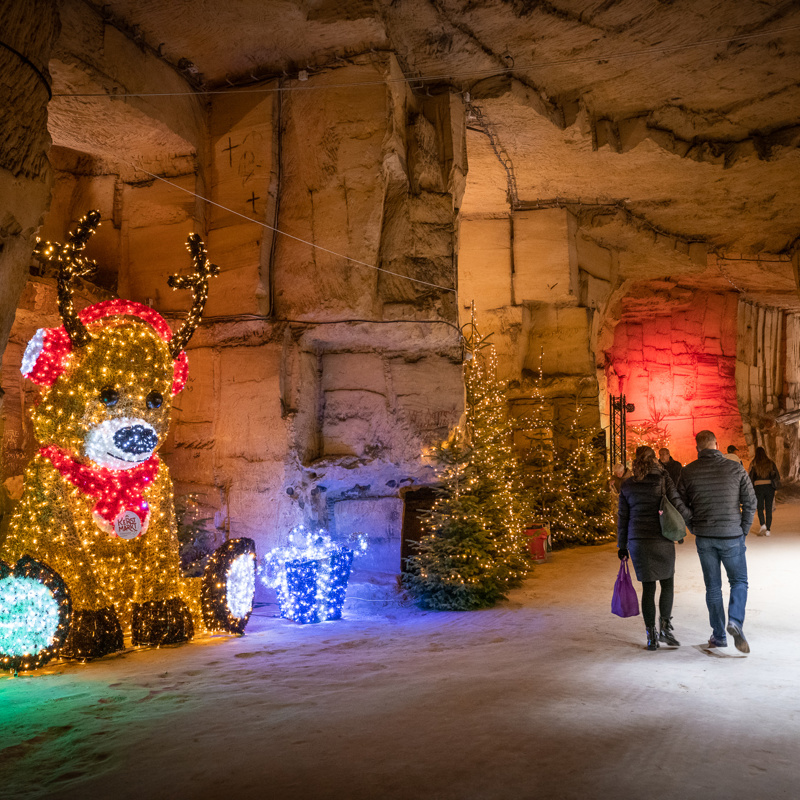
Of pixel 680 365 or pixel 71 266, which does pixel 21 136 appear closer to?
pixel 71 266

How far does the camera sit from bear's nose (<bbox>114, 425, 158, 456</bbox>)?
18.8ft

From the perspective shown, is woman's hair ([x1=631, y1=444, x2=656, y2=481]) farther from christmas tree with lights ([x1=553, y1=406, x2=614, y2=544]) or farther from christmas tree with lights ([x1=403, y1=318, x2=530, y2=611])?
christmas tree with lights ([x1=553, y1=406, x2=614, y2=544])

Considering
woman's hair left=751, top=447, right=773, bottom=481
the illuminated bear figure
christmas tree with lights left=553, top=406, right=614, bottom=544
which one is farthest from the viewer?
christmas tree with lights left=553, top=406, right=614, bottom=544

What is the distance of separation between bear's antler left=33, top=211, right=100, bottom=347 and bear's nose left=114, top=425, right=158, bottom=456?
850 mm

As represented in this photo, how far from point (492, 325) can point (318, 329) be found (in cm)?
638

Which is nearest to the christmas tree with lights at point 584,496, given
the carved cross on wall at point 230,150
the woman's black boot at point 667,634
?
the woman's black boot at point 667,634

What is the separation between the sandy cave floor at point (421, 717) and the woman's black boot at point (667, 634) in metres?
0.18

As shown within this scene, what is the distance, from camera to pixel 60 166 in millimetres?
9672

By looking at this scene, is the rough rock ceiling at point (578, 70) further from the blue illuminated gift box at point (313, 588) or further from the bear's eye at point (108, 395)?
the blue illuminated gift box at point (313, 588)

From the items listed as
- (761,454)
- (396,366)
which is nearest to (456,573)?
(396,366)

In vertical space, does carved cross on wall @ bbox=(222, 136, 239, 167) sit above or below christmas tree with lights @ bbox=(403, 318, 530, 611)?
above

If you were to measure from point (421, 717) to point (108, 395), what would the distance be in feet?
11.6

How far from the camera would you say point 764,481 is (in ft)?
41.7

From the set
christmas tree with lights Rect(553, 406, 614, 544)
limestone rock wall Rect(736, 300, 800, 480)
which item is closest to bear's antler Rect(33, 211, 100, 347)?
christmas tree with lights Rect(553, 406, 614, 544)
